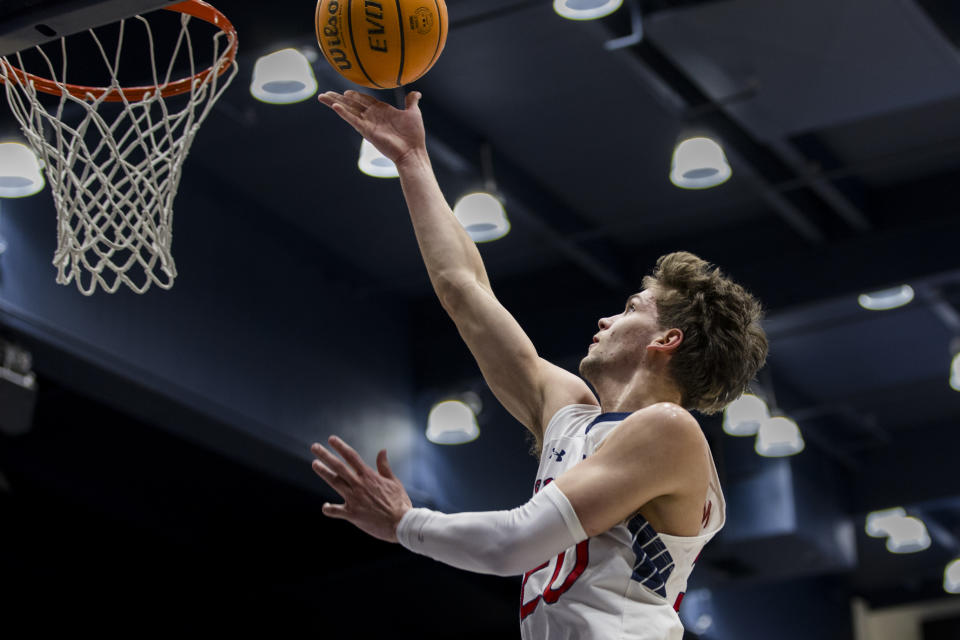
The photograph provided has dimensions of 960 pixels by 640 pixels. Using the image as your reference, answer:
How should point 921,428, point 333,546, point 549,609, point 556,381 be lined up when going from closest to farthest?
point 549,609
point 556,381
point 333,546
point 921,428

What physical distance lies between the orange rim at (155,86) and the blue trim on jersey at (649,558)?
2127mm

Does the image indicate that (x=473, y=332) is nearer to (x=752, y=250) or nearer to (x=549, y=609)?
(x=549, y=609)

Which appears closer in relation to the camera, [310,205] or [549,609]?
[549,609]

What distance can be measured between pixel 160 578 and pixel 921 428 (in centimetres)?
699

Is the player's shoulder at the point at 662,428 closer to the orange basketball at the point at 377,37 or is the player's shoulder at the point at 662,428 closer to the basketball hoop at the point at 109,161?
the orange basketball at the point at 377,37

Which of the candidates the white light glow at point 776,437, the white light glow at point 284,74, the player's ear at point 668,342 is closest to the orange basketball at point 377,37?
the player's ear at point 668,342

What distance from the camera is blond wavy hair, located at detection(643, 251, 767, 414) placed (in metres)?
3.25

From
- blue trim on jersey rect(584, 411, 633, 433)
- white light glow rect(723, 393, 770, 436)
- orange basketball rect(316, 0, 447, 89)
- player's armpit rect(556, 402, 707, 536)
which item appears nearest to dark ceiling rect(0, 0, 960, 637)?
white light glow rect(723, 393, 770, 436)

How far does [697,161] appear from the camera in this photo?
741 cm

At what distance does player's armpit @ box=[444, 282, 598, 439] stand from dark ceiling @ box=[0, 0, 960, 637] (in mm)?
2530

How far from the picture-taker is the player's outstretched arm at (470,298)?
137 inches

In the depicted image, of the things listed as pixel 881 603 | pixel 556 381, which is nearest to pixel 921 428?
pixel 881 603

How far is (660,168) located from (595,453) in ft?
20.5

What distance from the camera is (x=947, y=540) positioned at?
14.4 metres
